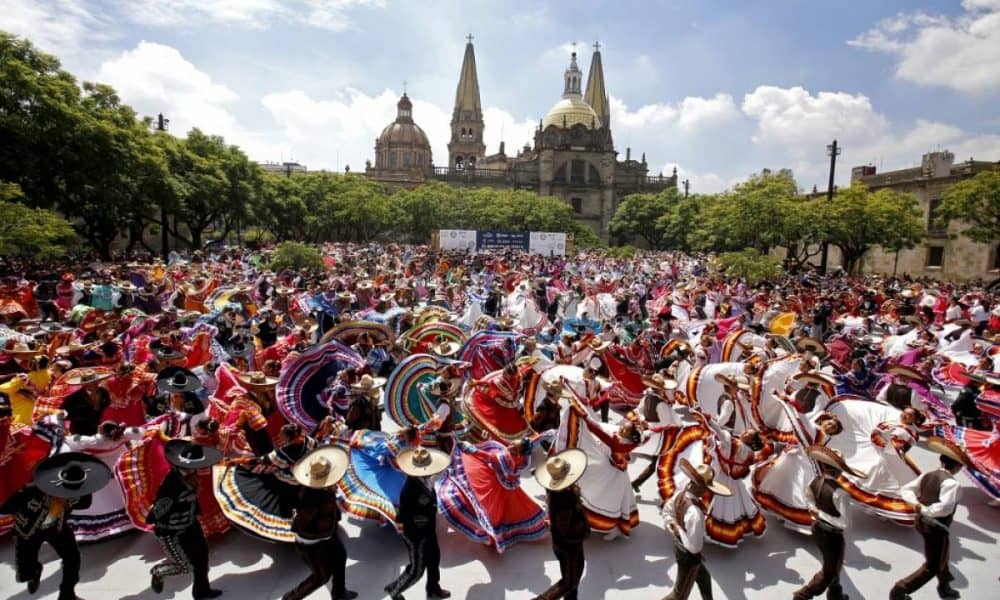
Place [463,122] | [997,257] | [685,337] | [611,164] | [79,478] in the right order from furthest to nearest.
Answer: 1. [463,122]
2. [611,164]
3. [997,257]
4. [685,337]
5. [79,478]

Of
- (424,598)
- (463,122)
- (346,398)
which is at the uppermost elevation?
(463,122)

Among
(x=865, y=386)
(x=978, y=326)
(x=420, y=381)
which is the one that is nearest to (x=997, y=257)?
(x=978, y=326)

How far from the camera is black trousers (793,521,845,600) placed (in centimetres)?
431

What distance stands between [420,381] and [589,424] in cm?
224

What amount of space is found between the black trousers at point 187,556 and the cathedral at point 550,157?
70.1 meters

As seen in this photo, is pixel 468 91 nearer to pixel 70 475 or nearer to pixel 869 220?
pixel 869 220

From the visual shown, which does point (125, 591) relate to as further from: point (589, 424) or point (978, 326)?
point (978, 326)

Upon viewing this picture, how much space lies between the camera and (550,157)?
72812 millimetres

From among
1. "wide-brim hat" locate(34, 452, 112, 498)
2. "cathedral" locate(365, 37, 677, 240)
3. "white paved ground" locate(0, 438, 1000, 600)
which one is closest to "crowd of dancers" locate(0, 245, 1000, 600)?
"wide-brim hat" locate(34, 452, 112, 498)

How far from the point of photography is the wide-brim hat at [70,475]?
12.6 ft

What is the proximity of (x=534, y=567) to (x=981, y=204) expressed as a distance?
29.0 metres

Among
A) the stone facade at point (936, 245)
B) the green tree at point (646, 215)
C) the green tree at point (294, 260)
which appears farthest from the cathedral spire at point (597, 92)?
the green tree at point (294, 260)

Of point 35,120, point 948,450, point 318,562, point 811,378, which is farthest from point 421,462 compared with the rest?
point 35,120

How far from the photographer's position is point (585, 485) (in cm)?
531
